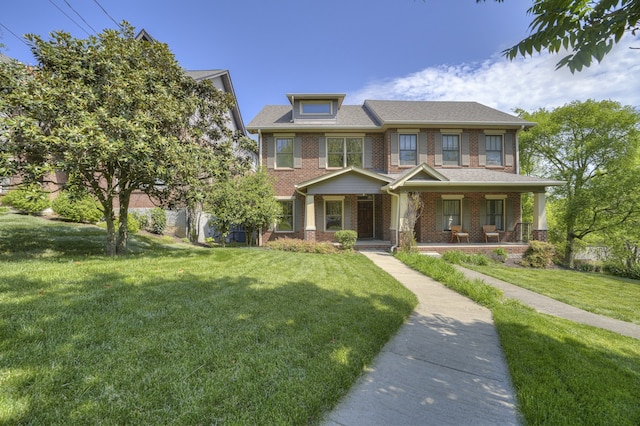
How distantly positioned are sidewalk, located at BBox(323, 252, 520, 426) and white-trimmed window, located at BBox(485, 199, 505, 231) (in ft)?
41.0

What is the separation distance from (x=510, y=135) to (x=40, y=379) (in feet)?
63.6

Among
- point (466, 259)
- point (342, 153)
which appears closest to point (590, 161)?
point (466, 259)

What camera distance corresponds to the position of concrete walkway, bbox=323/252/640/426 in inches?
89.5

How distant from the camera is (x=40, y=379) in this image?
2.19 m

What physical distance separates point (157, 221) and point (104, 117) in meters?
9.12

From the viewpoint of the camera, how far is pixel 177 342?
9.80 ft

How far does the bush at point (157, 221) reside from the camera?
45.0 feet

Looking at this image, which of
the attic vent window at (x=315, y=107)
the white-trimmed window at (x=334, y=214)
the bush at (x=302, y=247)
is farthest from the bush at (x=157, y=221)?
the attic vent window at (x=315, y=107)

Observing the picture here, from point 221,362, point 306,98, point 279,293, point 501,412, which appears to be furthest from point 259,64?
point 501,412

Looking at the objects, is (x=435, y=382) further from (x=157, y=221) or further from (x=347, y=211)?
(x=157, y=221)

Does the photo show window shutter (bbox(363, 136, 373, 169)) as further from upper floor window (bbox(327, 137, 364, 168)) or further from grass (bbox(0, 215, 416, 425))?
grass (bbox(0, 215, 416, 425))

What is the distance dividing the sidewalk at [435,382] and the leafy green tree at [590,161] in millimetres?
15632

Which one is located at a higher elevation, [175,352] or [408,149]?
[408,149]

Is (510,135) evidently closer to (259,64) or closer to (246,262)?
(259,64)
